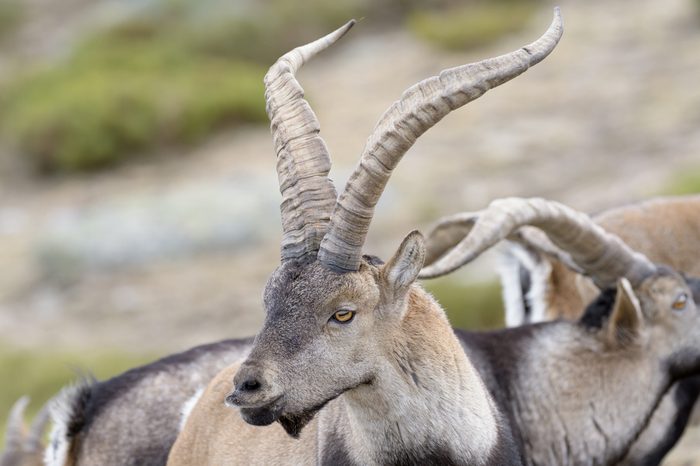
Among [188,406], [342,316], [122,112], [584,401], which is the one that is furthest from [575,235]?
[122,112]

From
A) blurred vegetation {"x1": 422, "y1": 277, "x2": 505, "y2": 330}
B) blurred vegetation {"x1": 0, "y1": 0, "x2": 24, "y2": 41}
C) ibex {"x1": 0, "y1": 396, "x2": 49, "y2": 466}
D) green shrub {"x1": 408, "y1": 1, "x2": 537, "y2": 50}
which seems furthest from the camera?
blurred vegetation {"x1": 0, "y1": 0, "x2": 24, "y2": 41}

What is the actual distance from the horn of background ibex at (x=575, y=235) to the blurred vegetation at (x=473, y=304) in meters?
5.78

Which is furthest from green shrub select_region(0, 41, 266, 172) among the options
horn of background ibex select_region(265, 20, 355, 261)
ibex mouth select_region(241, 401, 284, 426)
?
ibex mouth select_region(241, 401, 284, 426)

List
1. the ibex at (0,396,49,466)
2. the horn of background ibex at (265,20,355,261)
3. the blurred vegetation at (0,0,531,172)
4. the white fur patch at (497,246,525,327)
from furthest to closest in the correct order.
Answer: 1. the blurred vegetation at (0,0,531,172)
2. the white fur patch at (497,246,525,327)
3. the ibex at (0,396,49,466)
4. the horn of background ibex at (265,20,355,261)

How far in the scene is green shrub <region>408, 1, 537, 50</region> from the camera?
97.2ft

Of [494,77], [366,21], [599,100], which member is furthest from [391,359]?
[366,21]

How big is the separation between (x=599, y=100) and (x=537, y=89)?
167cm

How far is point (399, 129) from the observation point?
21.2ft

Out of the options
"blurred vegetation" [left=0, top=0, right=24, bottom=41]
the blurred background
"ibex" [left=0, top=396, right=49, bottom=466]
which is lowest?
"ibex" [left=0, top=396, right=49, bottom=466]

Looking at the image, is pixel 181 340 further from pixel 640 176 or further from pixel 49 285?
pixel 640 176

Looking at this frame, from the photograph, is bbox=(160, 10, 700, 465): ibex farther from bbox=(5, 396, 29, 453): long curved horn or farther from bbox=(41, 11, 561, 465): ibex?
bbox=(5, 396, 29, 453): long curved horn

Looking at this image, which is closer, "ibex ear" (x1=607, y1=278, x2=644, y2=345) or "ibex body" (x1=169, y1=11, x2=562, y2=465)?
"ibex body" (x1=169, y1=11, x2=562, y2=465)

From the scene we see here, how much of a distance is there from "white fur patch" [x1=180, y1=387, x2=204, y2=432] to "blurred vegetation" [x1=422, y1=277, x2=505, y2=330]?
6657mm

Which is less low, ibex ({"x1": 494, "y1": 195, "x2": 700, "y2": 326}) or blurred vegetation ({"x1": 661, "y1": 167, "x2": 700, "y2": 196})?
blurred vegetation ({"x1": 661, "y1": 167, "x2": 700, "y2": 196})
